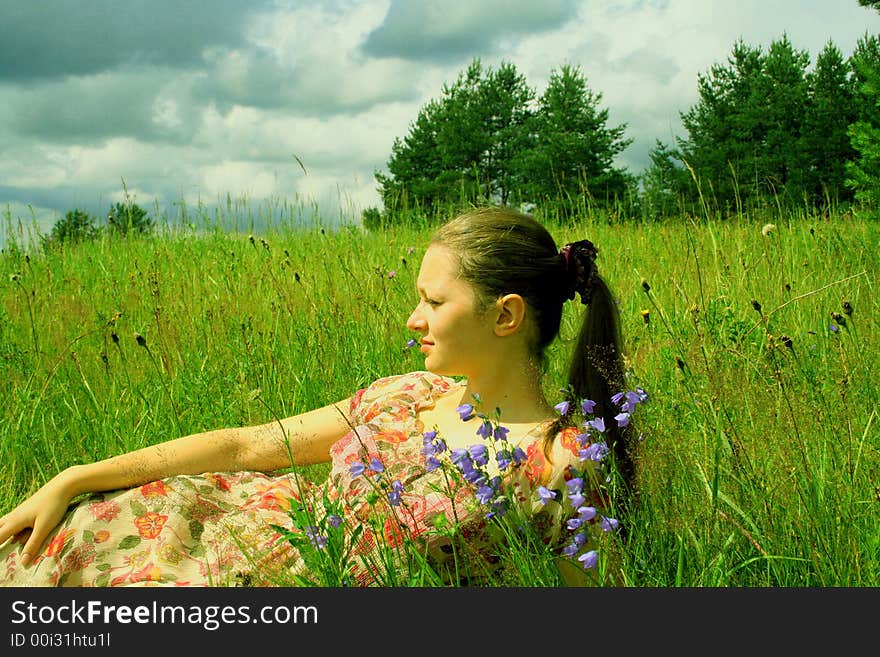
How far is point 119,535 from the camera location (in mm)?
1964

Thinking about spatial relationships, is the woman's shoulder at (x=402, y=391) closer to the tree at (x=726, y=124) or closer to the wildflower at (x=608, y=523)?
the wildflower at (x=608, y=523)

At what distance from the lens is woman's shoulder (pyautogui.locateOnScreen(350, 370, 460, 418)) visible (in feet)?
7.28

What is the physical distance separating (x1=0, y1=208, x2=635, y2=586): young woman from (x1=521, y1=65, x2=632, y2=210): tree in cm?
2841

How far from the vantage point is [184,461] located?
2.19 metres

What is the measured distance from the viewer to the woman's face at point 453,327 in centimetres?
191

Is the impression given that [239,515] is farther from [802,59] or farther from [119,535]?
[802,59]

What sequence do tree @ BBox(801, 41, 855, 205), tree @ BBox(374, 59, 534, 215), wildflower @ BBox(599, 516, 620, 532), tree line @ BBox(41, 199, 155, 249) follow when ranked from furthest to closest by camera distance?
tree @ BBox(374, 59, 534, 215)
tree @ BBox(801, 41, 855, 205)
tree line @ BBox(41, 199, 155, 249)
wildflower @ BBox(599, 516, 620, 532)

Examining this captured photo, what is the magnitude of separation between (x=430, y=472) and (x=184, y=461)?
0.83 metres

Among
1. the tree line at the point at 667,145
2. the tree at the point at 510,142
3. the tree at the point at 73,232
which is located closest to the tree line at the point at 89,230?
the tree at the point at 73,232

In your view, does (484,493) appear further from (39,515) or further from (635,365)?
(635,365)

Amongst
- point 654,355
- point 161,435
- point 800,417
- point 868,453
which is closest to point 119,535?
point 161,435

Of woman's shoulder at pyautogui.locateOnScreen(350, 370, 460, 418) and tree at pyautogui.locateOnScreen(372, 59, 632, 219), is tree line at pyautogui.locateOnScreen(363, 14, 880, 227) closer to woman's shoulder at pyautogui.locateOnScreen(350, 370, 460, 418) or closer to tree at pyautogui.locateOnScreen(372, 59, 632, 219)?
tree at pyautogui.locateOnScreen(372, 59, 632, 219)

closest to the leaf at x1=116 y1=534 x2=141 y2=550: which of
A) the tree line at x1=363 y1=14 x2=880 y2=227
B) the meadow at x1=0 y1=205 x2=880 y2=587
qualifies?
the meadow at x1=0 y1=205 x2=880 y2=587

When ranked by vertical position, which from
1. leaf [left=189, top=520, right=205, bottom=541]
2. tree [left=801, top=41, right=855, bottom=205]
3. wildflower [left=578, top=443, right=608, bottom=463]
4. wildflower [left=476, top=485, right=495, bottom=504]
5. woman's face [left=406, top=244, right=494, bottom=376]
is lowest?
leaf [left=189, top=520, right=205, bottom=541]
